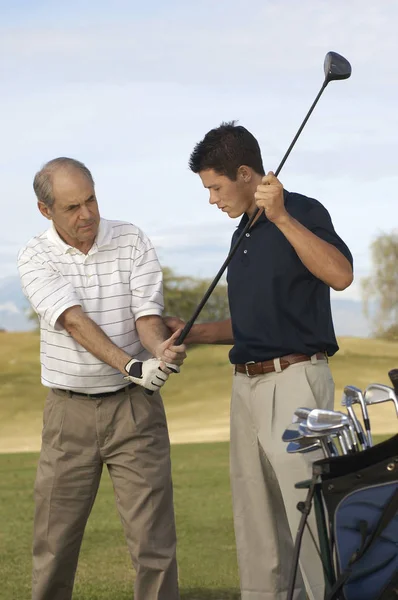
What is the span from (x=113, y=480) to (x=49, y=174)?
1114mm

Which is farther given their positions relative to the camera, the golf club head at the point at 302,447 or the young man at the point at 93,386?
the young man at the point at 93,386

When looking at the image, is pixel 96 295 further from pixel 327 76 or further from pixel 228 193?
pixel 327 76

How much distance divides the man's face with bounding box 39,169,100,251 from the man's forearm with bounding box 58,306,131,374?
277 mm

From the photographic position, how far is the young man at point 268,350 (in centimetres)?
360

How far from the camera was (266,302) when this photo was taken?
12.0ft

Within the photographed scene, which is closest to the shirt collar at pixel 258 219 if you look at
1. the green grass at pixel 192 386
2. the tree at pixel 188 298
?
the green grass at pixel 192 386

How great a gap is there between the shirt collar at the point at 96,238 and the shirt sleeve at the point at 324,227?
833 millimetres

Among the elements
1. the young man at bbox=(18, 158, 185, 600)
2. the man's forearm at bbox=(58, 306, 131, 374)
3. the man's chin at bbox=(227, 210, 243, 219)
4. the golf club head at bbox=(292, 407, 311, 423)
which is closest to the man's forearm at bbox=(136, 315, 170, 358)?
the young man at bbox=(18, 158, 185, 600)

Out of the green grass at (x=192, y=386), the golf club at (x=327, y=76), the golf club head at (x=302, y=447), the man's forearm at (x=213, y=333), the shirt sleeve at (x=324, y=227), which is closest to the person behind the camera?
the golf club head at (x=302, y=447)

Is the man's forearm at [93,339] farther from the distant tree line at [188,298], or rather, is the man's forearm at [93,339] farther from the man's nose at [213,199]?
the distant tree line at [188,298]

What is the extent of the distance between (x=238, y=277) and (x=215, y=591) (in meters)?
2.22

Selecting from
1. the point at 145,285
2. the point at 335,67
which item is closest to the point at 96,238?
the point at 145,285

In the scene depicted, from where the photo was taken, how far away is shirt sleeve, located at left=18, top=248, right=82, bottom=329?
396 cm

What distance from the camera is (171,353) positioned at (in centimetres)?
383
